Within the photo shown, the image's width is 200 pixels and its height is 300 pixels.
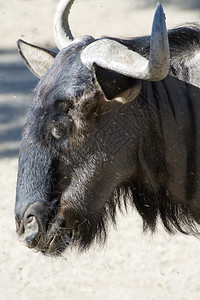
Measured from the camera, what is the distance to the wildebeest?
3488 mm

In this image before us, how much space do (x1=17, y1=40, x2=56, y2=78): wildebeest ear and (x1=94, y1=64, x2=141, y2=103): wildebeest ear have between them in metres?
0.92

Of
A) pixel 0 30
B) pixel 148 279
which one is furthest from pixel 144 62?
pixel 0 30

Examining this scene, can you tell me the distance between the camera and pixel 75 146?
3551 millimetres

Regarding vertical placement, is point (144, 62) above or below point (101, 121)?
above

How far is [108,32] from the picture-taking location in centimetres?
906

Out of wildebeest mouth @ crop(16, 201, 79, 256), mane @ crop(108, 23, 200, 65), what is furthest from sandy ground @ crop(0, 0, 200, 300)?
mane @ crop(108, 23, 200, 65)

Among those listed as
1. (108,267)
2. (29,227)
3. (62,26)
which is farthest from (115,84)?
(108,267)

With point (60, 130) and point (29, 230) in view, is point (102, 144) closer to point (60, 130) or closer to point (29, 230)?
point (60, 130)

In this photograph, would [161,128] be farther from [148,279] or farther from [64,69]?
[148,279]


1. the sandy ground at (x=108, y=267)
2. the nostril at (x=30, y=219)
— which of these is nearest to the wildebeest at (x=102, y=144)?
the nostril at (x=30, y=219)

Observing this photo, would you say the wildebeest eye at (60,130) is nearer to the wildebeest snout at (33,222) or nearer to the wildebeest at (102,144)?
the wildebeest at (102,144)

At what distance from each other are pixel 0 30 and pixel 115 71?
21.5ft

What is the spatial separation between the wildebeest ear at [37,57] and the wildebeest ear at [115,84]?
92 cm

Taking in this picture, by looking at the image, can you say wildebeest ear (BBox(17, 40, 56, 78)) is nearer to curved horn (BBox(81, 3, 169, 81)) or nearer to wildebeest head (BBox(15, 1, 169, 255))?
wildebeest head (BBox(15, 1, 169, 255))
